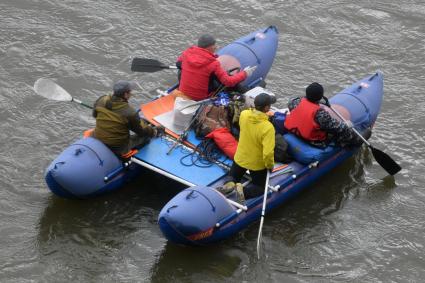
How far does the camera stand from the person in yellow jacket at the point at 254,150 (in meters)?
8.23

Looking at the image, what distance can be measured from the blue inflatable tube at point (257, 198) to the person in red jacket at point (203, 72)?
4.17 feet

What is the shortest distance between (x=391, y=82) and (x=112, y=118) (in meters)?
5.64

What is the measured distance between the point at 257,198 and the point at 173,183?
1.19 m

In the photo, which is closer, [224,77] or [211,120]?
[211,120]

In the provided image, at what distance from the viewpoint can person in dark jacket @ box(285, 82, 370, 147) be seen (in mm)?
9102

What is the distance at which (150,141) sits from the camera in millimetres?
9281

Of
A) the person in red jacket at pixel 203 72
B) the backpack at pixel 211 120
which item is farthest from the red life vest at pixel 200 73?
the backpack at pixel 211 120

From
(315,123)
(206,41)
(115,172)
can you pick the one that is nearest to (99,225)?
(115,172)

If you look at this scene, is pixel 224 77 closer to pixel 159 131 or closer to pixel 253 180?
pixel 159 131

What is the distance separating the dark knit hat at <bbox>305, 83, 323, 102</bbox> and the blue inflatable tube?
551 millimetres

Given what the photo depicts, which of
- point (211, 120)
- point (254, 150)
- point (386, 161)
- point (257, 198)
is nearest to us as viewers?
point (254, 150)

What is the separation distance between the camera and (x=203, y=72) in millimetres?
9766

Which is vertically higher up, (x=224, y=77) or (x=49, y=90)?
(x=224, y=77)

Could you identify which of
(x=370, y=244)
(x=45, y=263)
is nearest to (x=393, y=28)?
(x=370, y=244)
